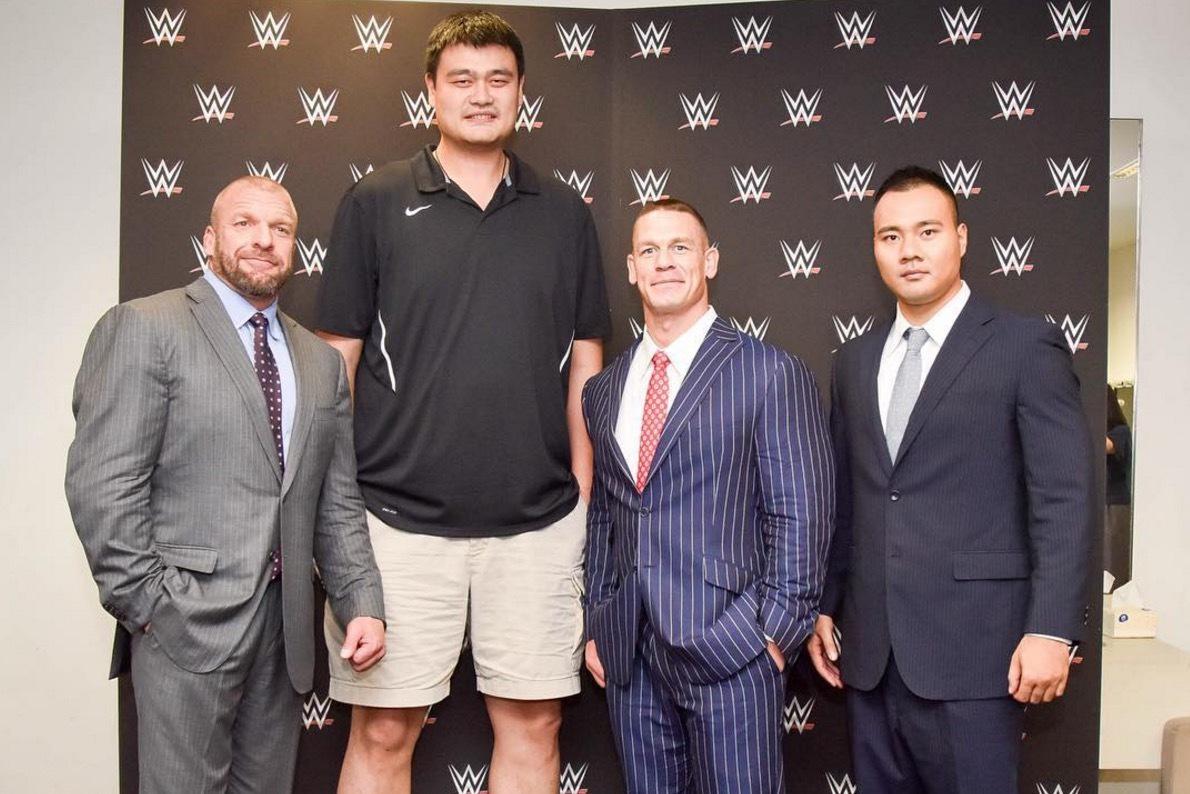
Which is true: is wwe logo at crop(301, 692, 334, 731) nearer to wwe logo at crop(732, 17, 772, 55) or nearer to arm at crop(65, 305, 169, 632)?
arm at crop(65, 305, 169, 632)

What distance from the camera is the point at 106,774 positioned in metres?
2.99

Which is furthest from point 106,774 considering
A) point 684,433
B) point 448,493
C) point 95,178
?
point 684,433

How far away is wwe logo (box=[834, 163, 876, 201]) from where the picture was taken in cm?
284

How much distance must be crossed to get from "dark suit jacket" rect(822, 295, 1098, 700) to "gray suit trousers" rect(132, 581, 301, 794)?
1.33 m

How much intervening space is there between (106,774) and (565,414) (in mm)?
1909

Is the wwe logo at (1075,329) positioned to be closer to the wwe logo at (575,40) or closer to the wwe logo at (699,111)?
the wwe logo at (699,111)

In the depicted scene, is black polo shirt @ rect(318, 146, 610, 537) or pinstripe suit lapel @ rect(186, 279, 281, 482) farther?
black polo shirt @ rect(318, 146, 610, 537)

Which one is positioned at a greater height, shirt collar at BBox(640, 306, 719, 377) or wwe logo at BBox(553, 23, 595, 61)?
wwe logo at BBox(553, 23, 595, 61)

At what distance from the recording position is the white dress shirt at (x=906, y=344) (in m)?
2.19

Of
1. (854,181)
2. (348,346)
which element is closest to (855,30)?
(854,181)

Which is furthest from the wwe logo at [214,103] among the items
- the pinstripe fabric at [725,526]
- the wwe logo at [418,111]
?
the pinstripe fabric at [725,526]

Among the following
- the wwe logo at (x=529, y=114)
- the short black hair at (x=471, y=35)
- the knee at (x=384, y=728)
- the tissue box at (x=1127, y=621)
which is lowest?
the knee at (x=384, y=728)

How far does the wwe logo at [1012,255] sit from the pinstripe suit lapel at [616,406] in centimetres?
118

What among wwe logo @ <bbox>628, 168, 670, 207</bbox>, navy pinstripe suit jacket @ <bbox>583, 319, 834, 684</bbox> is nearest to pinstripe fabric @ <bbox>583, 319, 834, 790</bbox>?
navy pinstripe suit jacket @ <bbox>583, 319, 834, 684</bbox>
